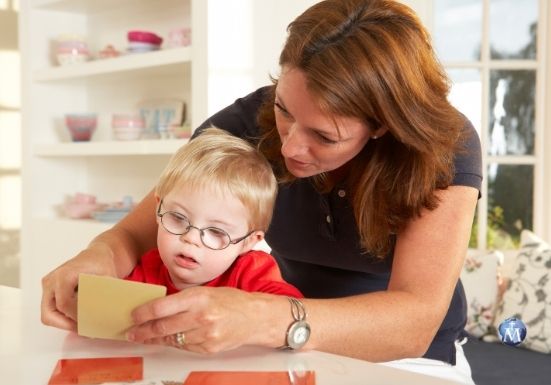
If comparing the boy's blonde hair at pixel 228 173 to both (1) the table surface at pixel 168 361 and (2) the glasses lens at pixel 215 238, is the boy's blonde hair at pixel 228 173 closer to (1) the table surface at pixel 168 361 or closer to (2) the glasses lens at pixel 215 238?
(2) the glasses lens at pixel 215 238

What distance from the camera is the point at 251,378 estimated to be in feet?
3.33

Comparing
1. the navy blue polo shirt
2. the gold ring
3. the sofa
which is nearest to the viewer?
the gold ring

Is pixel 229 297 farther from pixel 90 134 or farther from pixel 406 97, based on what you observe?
pixel 90 134

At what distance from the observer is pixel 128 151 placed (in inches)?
147

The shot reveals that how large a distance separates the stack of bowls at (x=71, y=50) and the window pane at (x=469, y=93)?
194cm

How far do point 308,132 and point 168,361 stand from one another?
1.72 feet

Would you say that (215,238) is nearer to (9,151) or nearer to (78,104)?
(78,104)

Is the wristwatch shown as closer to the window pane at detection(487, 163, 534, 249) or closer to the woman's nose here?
the woman's nose

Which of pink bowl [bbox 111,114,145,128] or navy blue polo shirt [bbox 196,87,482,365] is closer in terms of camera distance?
navy blue polo shirt [bbox 196,87,482,365]

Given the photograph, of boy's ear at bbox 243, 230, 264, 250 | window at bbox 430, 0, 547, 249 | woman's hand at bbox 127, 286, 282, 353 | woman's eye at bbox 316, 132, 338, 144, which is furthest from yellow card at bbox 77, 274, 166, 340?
window at bbox 430, 0, 547, 249

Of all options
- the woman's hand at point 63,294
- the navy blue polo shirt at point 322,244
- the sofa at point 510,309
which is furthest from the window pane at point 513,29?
the woman's hand at point 63,294

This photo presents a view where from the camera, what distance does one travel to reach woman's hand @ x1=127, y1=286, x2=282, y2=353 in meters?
1.08

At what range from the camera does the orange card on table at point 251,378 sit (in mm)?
997

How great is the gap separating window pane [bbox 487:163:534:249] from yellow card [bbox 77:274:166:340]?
10.1 feet
